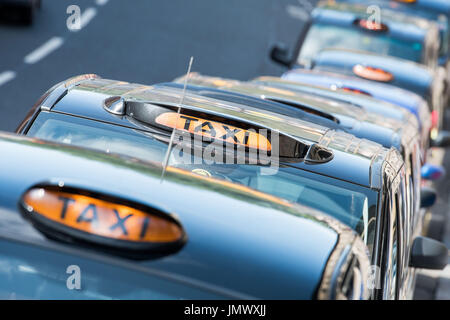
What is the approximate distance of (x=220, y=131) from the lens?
4.04 meters

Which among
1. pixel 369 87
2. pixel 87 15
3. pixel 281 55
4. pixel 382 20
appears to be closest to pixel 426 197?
pixel 369 87

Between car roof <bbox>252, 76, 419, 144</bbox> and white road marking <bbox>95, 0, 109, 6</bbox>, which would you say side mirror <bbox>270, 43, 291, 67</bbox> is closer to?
car roof <bbox>252, 76, 419, 144</bbox>

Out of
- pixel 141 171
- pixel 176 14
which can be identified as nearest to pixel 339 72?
pixel 141 171

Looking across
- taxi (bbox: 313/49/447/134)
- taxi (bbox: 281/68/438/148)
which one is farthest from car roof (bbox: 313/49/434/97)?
taxi (bbox: 281/68/438/148)

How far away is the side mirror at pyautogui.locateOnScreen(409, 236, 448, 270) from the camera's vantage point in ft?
16.3

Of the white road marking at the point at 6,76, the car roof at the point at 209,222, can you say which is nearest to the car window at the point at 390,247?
the car roof at the point at 209,222

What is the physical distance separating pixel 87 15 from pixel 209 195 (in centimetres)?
1797

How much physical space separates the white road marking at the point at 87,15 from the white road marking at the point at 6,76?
4.56 meters

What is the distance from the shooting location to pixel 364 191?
401 cm

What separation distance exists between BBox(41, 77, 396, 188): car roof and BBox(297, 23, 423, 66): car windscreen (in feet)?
26.0

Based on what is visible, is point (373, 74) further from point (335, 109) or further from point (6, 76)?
point (6, 76)

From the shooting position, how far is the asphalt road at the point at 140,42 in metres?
14.7

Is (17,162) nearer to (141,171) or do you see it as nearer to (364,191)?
(141,171)
